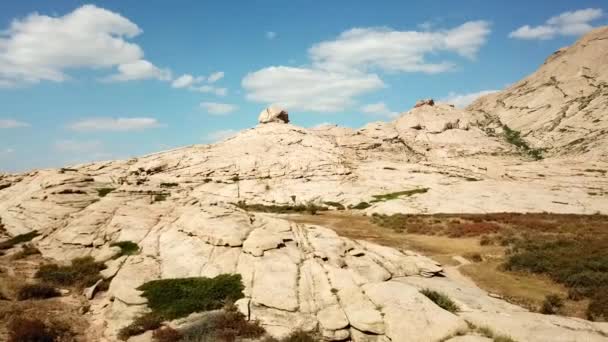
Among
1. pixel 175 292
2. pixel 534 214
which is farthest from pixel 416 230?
pixel 175 292

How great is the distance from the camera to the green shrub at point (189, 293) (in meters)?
19.2

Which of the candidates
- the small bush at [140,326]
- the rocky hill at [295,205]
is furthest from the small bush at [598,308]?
the small bush at [140,326]

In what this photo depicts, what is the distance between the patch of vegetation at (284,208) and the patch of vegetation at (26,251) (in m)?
30.9

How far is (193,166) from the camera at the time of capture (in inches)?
2923

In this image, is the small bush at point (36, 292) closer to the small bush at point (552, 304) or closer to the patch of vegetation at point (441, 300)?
the patch of vegetation at point (441, 300)

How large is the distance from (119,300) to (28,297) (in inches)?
198

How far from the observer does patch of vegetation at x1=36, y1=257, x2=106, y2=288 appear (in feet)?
75.8

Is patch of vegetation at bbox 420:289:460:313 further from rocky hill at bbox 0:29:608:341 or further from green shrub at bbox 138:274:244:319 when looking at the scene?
green shrub at bbox 138:274:244:319

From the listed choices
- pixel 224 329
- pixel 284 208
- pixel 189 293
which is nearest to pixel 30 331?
pixel 189 293

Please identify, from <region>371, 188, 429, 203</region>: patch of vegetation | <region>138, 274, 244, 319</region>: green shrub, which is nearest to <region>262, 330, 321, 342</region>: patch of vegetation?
<region>138, 274, 244, 319</region>: green shrub

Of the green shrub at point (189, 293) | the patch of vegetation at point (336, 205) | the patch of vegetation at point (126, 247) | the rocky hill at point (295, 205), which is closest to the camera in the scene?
the rocky hill at point (295, 205)

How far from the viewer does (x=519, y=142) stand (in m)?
120

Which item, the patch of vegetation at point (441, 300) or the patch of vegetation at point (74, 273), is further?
the patch of vegetation at point (74, 273)

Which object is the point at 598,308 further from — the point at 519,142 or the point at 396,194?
the point at 519,142
